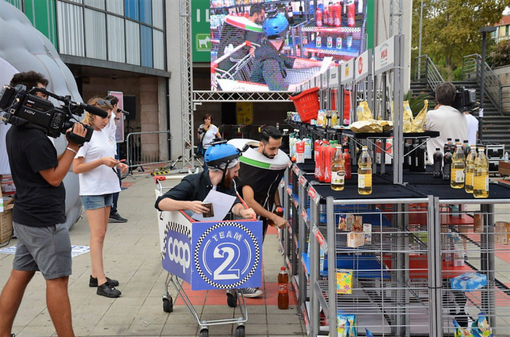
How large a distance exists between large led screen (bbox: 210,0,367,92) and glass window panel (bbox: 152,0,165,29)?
3.73m

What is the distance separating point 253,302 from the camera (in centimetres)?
562

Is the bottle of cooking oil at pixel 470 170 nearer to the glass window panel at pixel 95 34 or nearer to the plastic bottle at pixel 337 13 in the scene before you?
the plastic bottle at pixel 337 13

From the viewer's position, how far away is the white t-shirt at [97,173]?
5.66m

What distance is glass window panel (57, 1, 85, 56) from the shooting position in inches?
604

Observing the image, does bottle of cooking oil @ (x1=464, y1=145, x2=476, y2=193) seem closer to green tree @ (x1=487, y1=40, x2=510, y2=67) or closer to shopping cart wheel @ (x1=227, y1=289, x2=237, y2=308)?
shopping cart wheel @ (x1=227, y1=289, x2=237, y2=308)

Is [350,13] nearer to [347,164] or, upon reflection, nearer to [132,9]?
[132,9]

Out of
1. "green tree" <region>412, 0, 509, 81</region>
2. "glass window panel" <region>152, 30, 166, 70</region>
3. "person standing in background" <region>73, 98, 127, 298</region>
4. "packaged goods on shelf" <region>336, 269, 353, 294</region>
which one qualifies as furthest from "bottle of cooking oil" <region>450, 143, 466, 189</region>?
"green tree" <region>412, 0, 509, 81</region>

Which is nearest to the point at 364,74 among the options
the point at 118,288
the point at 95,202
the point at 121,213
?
the point at 95,202

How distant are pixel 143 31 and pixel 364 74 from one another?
16.1 metres

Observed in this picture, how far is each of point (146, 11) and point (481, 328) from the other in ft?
60.4

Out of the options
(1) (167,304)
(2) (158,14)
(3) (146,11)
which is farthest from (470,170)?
(2) (158,14)

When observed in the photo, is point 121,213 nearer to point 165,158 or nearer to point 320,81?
point 320,81

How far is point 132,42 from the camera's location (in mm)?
19188

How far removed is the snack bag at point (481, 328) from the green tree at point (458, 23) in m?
26.3
